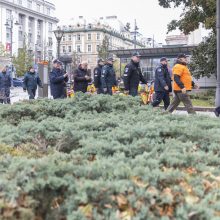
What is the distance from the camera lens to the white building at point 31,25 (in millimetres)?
100500

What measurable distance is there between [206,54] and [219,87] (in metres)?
12.8

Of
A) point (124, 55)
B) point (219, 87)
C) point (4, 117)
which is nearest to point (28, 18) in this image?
point (124, 55)

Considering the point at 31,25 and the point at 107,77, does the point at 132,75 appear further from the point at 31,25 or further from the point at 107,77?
the point at 31,25

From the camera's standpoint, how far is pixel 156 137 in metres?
5.03

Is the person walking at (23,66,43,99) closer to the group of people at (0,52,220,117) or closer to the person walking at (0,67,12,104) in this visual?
the person walking at (0,67,12,104)

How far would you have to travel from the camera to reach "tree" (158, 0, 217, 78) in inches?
983

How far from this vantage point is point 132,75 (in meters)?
13.1

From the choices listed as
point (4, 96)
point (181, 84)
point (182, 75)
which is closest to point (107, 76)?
point (182, 75)

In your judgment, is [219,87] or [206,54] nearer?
[219,87]

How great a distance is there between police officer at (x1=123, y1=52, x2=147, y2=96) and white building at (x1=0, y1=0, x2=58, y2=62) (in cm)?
8698

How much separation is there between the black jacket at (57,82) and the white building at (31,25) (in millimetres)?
86100

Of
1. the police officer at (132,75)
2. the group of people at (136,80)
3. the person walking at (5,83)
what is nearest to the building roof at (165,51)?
the person walking at (5,83)

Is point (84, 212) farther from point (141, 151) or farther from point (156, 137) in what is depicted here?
point (156, 137)

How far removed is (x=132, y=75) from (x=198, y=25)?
1510 centimetres
